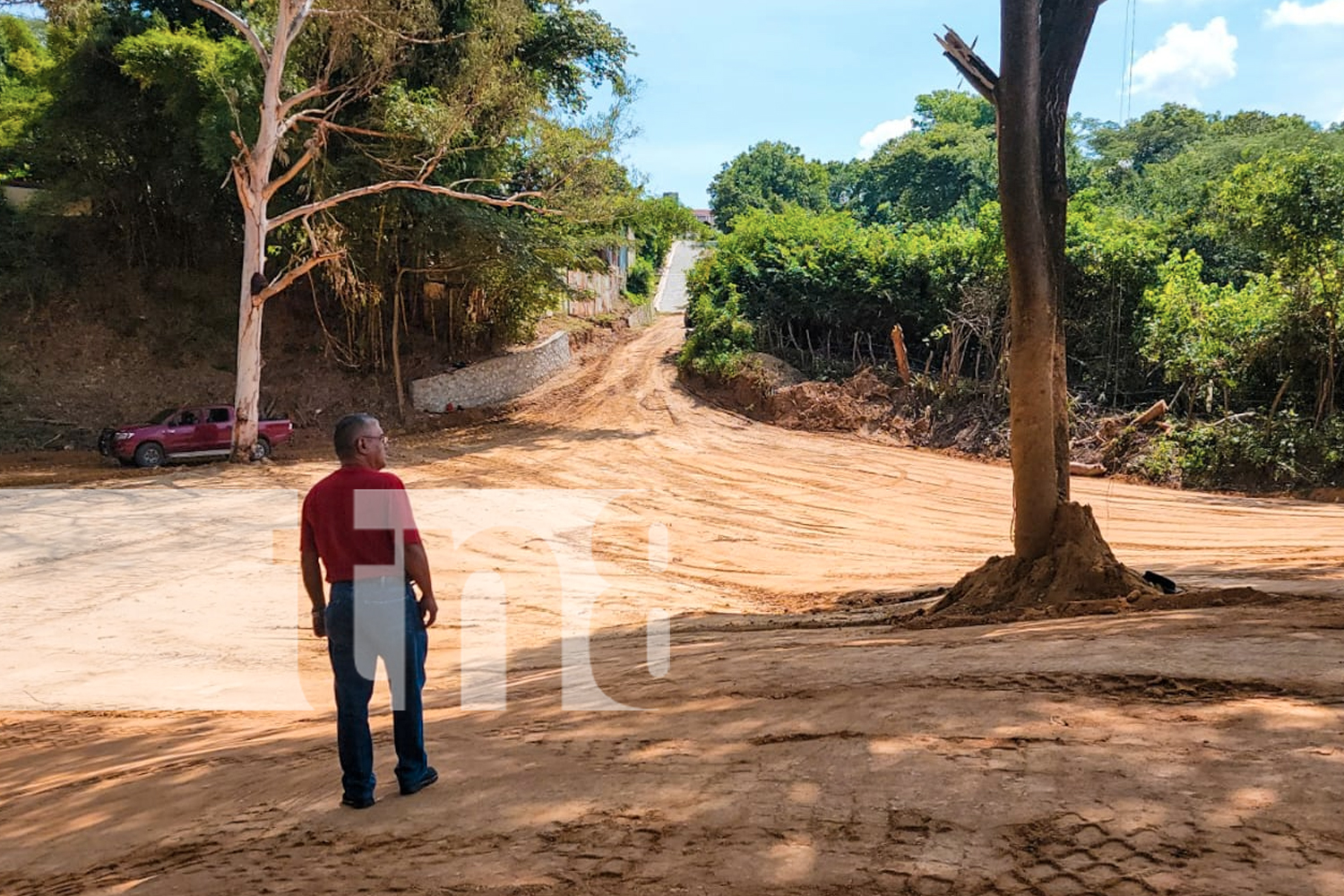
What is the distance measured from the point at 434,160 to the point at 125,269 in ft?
42.5

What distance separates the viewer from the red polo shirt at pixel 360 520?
3828mm

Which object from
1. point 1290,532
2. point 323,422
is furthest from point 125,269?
point 1290,532

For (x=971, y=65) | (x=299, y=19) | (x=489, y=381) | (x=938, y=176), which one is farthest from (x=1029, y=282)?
(x=938, y=176)

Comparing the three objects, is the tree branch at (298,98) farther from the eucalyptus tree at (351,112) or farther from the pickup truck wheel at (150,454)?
the pickup truck wheel at (150,454)

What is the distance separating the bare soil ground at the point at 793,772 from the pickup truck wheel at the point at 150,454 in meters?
12.0

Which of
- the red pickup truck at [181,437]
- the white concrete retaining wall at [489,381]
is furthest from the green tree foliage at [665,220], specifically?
the red pickup truck at [181,437]

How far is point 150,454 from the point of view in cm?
1911

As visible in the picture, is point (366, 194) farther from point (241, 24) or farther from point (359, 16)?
point (241, 24)

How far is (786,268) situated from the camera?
25.3 meters

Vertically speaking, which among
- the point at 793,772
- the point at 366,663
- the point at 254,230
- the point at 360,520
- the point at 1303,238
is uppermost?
the point at 254,230

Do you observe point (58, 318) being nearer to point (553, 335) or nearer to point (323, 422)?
point (323, 422)

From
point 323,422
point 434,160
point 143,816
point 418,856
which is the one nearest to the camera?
point 418,856

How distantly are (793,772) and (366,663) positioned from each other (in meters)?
1.81

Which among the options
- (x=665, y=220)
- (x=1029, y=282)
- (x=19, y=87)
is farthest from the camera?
(x=19, y=87)
